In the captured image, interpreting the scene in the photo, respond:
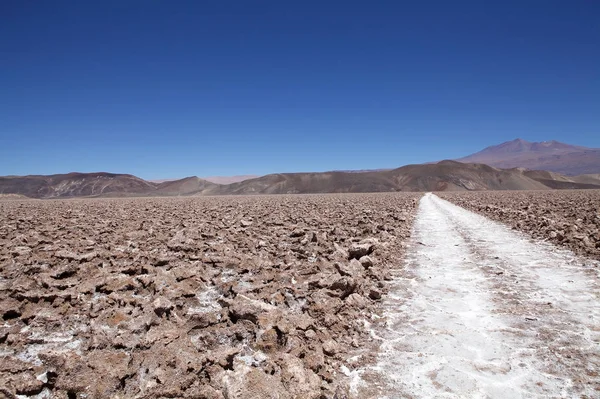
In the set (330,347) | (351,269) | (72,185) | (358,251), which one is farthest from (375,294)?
(72,185)

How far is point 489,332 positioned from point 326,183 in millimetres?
145907

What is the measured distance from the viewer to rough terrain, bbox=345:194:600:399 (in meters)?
3.39

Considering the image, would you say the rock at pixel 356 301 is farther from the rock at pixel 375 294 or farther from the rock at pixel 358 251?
the rock at pixel 358 251

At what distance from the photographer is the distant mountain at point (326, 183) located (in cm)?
13800

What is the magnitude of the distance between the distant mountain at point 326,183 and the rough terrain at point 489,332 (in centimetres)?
12930

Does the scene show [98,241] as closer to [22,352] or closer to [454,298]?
[22,352]

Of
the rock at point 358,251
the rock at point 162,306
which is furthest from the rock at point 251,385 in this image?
the rock at point 358,251

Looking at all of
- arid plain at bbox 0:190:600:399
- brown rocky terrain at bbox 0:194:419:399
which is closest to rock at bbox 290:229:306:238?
arid plain at bbox 0:190:600:399

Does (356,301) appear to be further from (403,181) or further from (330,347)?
(403,181)

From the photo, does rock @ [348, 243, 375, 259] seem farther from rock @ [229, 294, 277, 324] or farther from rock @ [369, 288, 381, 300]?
rock @ [229, 294, 277, 324]

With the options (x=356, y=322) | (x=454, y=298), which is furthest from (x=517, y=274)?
(x=356, y=322)

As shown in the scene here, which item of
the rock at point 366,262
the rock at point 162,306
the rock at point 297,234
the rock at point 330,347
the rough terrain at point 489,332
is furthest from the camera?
the rock at point 297,234

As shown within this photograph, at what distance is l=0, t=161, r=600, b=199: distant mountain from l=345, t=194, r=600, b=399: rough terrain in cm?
12930

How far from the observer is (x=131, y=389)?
289cm
